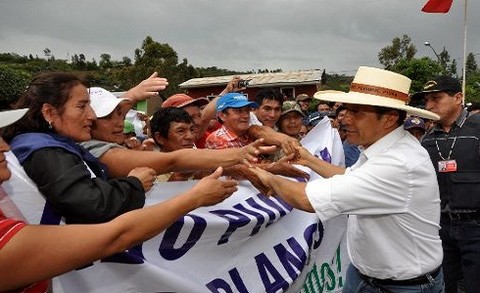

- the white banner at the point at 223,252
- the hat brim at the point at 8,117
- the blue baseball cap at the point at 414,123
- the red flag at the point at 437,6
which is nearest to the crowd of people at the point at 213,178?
the hat brim at the point at 8,117

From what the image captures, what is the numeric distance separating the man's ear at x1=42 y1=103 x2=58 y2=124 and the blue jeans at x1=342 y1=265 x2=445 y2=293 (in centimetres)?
207

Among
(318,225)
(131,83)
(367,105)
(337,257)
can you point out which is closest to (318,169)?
(318,225)

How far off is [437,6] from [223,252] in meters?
12.6

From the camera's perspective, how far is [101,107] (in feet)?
9.36

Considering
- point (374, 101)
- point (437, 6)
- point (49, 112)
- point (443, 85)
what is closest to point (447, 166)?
point (443, 85)

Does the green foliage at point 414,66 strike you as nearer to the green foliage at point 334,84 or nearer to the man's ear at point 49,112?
the green foliage at point 334,84

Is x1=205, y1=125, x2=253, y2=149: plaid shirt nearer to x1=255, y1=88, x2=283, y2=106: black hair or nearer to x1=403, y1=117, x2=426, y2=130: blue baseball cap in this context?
x1=255, y1=88, x2=283, y2=106: black hair

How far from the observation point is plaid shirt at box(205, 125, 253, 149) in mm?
4066

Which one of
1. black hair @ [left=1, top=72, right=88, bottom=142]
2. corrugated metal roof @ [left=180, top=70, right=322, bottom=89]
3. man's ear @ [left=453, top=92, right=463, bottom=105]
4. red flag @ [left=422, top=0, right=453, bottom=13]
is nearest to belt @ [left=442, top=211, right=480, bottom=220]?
man's ear @ [left=453, top=92, right=463, bottom=105]

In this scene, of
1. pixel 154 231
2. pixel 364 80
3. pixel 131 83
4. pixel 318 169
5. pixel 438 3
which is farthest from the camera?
pixel 131 83

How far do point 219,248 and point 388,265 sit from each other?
104cm

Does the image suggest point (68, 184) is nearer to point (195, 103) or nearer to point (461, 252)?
point (195, 103)

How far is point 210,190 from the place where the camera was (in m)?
2.20

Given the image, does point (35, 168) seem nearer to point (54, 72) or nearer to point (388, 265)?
point (54, 72)
